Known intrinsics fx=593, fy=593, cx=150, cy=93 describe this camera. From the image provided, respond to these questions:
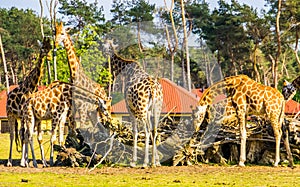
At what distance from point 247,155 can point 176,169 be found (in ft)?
8.50

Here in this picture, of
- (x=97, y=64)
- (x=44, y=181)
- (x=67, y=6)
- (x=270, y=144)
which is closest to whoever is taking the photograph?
(x=44, y=181)

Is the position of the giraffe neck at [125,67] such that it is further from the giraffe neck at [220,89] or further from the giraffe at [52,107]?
the giraffe neck at [220,89]

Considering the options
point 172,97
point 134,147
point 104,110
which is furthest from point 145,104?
point 172,97

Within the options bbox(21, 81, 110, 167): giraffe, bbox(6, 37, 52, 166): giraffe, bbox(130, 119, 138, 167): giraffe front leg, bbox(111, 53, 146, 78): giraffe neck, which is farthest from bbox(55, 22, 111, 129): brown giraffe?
bbox(130, 119, 138, 167): giraffe front leg

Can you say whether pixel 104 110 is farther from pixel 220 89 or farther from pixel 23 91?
pixel 220 89

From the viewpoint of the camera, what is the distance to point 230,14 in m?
50.9

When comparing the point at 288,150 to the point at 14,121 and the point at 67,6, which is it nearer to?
the point at 14,121

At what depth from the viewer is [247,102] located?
57.4 feet

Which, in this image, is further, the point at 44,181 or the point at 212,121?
the point at 212,121

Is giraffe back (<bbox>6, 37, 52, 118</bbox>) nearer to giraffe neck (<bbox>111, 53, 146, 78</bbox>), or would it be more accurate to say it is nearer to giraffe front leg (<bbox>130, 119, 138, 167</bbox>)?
giraffe neck (<bbox>111, 53, 146, 78</bbox>)

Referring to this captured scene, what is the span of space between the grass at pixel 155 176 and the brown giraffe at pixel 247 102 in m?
1.03

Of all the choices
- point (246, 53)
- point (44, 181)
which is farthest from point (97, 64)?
point (246, 53)

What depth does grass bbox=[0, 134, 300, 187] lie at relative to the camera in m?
13.4

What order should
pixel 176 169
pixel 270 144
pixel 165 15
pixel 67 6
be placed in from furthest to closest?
1. pixel 67 6
2. pixel 165 15
3. pixel 270 144
4. pixel 176 169
